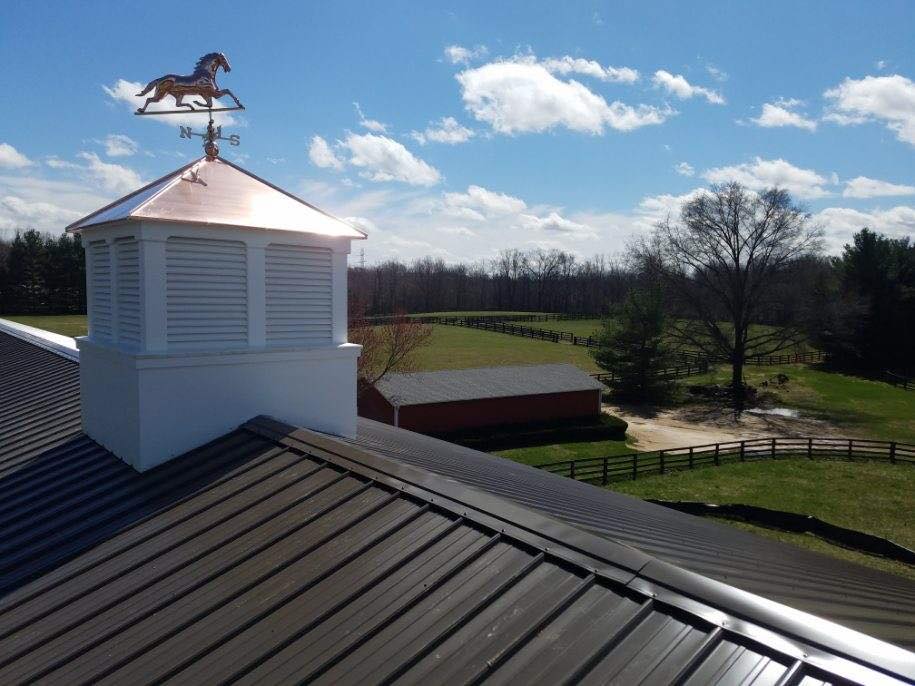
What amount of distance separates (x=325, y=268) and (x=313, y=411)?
5.29 feet

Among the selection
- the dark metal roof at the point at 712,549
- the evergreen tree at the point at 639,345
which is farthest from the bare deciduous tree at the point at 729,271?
the dark metal roof at the point at 712,549

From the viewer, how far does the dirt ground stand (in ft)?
103

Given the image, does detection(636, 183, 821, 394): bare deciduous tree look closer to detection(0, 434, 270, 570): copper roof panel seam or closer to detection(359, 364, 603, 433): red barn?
detection(359, 364, 603, 433): red barn

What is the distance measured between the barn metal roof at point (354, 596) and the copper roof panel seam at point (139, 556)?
2 cm

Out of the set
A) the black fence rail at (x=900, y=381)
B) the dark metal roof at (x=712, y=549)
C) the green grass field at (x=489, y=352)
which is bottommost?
the black fence rail at (x=900, y=381)

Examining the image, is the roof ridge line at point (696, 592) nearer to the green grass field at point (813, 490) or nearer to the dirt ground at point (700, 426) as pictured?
the green grass field at point (813, 490)

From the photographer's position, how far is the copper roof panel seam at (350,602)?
11.4ft

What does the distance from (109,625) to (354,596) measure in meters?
1.58

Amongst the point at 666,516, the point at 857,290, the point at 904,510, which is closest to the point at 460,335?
the point at 857,290

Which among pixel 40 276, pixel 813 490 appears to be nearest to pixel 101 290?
pixel 813 490

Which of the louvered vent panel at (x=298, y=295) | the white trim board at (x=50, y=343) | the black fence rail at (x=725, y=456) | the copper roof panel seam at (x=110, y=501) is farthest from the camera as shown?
the black fence rail at (x=725, y=456)

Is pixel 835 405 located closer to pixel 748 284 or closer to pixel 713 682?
pixel 748 284

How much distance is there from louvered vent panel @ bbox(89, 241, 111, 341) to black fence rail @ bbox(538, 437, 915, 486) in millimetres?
17742

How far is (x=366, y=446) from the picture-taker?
7.66 meters
